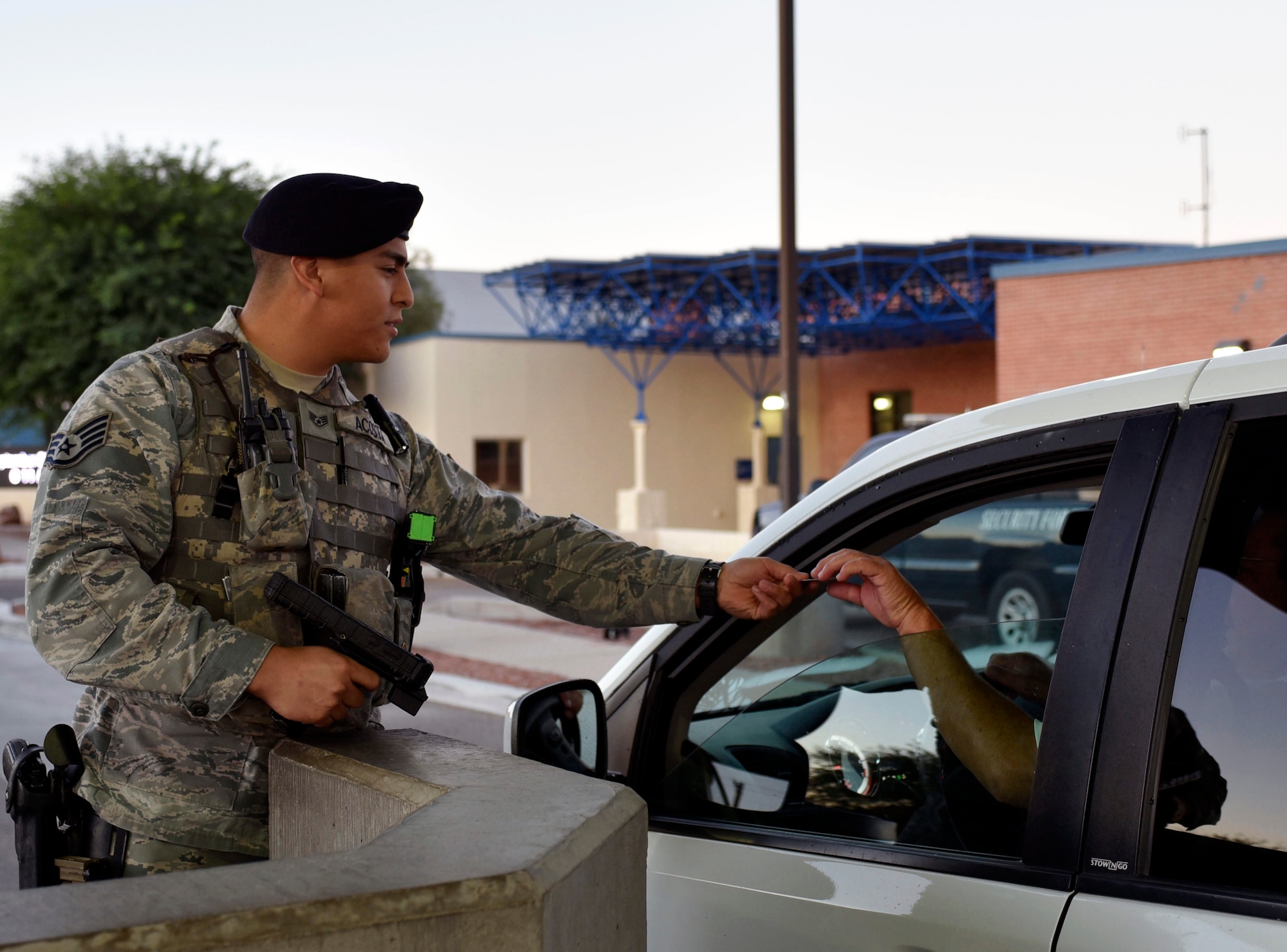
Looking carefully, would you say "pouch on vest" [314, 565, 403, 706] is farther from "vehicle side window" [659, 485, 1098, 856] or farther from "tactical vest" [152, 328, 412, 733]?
"vehicle side window" [659, 485, 1098, 856]

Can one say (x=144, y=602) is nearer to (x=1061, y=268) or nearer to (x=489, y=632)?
(x=489, y=632)

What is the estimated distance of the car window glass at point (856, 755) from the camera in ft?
6.29

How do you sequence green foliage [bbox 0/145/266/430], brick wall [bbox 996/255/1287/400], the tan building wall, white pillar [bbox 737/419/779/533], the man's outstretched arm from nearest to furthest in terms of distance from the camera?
the man's outstretched arm, brick wall [bbox 996/255/1287/400], green foliage [bbox 0/145/266/430], the tan building wall, white pillar [bbox 737/419/779/533]

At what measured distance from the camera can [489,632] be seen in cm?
1387

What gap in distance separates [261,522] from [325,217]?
57 cm

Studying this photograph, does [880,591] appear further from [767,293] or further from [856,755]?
[767,293]

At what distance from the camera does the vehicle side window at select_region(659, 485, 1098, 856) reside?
1854 millimetres

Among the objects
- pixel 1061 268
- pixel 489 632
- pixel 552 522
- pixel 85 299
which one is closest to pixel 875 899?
pixel 552 522

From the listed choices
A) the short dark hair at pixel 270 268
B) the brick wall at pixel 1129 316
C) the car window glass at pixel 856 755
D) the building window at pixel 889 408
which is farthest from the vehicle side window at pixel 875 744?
the building window at pixel 889 408

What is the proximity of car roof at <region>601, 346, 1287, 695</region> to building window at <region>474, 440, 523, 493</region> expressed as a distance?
25663mm

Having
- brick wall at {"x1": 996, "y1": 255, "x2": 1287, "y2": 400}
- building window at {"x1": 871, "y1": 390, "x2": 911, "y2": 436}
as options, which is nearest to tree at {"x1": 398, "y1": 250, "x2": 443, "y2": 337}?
building window at {"x1": 871, "y1": 390, "x2": 911, "y2": 436}

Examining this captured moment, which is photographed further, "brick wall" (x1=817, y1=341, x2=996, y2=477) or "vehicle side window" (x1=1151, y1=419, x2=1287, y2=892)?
"brick wall" (x1=817, y1=341, x2=996, y2=477)

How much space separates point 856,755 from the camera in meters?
2.11

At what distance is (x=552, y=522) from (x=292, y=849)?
34.8 inches
